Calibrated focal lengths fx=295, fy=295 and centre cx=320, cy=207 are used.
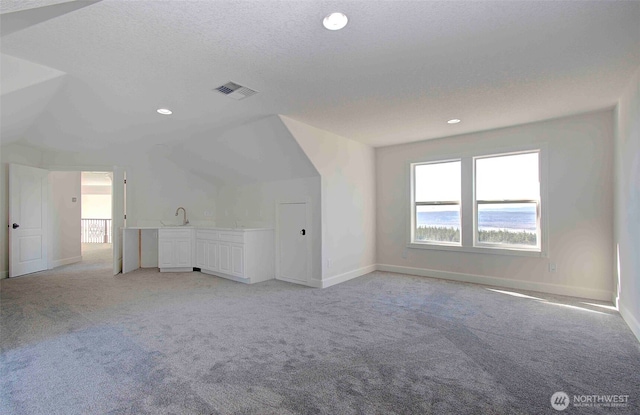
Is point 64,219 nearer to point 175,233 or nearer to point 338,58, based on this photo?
point 175,233

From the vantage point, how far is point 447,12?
76.1 inches

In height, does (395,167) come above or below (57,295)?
above

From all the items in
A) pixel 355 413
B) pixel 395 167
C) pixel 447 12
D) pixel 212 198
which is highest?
pixel 447 12

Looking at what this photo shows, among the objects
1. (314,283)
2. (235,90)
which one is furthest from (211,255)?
(235,90)

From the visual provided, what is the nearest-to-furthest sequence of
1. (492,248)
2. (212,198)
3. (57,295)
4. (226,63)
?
(226,63) → (57,295) → (492,248) → (212,198)

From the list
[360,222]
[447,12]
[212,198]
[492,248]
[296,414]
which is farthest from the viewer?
[212,198]

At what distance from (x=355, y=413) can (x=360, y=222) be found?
4.03 metres

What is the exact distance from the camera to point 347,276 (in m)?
5.23

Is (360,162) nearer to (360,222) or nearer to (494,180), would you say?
(360,222)

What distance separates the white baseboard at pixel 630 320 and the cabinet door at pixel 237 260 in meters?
4.82

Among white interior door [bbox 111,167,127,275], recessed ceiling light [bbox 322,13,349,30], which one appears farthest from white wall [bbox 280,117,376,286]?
white interior door [bbox 111,167,127,275]

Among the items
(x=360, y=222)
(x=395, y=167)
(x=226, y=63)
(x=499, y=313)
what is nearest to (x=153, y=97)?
(x=226, y=63)

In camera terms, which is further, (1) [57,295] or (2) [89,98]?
(1) [57,295]

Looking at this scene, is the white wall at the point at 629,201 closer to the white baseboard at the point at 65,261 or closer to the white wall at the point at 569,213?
the white wall at the point at 569,213
